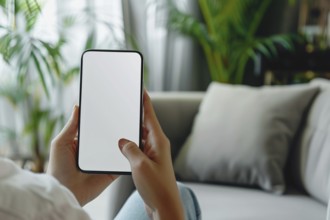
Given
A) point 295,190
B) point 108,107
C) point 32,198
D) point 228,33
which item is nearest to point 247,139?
point 295,190

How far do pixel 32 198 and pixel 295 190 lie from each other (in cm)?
111

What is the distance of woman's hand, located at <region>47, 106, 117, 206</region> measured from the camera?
0.71m

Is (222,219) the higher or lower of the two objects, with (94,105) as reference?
lower

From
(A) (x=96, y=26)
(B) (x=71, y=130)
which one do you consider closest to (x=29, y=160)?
(A) (x=96, y=26)

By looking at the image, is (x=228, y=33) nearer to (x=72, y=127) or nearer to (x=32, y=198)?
(x=72, y=127)

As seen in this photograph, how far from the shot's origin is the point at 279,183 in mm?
1336

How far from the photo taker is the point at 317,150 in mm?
1294

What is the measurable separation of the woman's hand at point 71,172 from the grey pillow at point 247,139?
68 centimetres

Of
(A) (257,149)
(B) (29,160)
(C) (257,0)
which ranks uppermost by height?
(C) (257,0)

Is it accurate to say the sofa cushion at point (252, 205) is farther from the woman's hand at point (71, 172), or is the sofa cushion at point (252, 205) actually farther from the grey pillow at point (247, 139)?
the woman's hand at point (71, 172)

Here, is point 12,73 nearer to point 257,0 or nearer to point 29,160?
point 29,160

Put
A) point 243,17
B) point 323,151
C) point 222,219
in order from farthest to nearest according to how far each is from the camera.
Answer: point 243,17, point 323,151, point 222,219

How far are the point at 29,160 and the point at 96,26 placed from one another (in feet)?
2.57

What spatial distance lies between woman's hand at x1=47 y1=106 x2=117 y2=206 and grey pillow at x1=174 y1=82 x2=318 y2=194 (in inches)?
26.9
